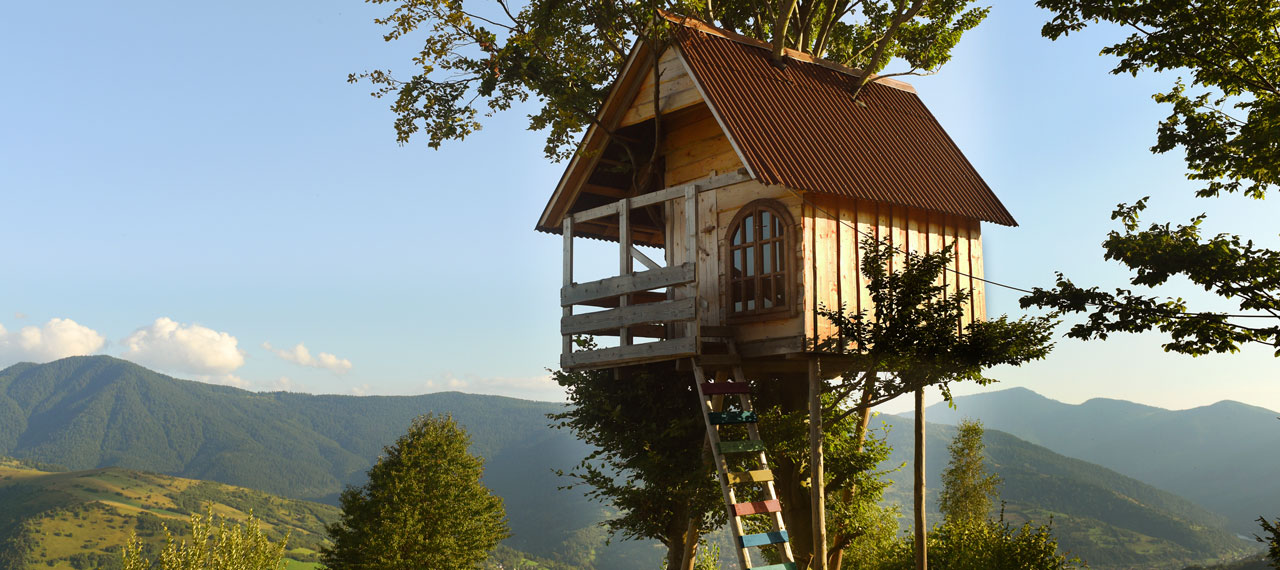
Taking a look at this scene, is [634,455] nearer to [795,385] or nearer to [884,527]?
[795,385]

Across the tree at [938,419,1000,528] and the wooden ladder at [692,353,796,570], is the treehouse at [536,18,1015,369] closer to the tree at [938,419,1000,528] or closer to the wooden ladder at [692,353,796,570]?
the wooden ladder at [692,353,796,570]

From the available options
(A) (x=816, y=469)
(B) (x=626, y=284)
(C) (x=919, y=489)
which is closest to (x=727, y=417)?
(A) (x=816, y=469)

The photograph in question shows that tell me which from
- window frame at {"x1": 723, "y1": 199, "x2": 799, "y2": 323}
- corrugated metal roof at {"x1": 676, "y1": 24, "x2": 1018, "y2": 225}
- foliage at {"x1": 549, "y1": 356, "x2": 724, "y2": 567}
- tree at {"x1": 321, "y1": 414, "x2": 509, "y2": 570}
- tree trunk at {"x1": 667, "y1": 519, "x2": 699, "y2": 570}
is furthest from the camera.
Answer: tree at {"x1": 321, "y1": 414, "x2": 509, "y2": 570}

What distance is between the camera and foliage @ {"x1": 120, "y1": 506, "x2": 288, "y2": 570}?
31.2 meters

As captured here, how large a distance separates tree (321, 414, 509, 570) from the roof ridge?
27.2 metres

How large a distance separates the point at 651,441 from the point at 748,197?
630cm

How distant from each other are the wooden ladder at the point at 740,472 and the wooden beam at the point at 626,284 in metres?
1.37

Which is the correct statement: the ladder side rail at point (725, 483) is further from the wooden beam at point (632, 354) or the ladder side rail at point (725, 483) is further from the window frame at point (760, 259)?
the window frame at point (760, 259)

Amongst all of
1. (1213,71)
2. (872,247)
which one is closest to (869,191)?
(872,247)

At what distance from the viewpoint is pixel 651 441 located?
2005cm

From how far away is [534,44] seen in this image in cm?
1947

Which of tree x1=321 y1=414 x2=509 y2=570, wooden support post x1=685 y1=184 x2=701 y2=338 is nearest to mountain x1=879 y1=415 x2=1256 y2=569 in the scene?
tree x1=321 y1=414 x2=509 y2=570

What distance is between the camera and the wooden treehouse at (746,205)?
15102 mm

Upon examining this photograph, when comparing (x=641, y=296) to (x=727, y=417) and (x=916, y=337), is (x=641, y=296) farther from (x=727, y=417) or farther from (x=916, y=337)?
(x=916, y=337)
